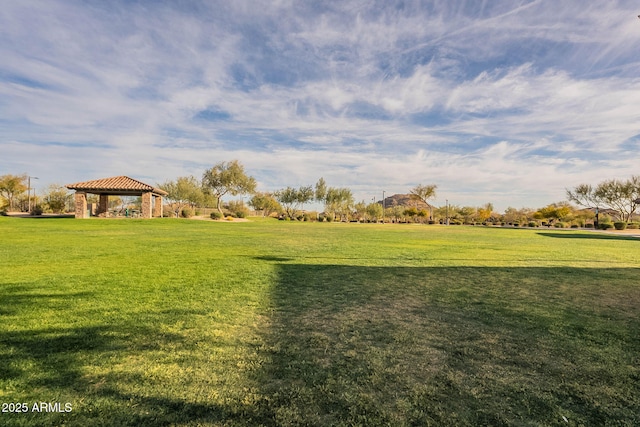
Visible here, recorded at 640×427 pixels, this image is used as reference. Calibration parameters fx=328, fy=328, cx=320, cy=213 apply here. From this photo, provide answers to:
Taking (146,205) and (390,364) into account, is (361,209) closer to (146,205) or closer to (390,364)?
(146,205)

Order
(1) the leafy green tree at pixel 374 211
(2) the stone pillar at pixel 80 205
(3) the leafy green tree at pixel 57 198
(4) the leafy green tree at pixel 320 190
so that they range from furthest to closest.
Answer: (1) the leafy green tree at pixel 374 211 < (4) the leafy green tree at pixel 320 190 < (3) the leafy green tree at pixel 57 198 < (2) the stone pillar at pixel 80 205

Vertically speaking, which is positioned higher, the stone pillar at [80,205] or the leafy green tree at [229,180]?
the leafy green tree at [229,180]

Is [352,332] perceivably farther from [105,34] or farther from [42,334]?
[105,34]

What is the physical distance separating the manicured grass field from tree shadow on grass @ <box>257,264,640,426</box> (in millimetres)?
15

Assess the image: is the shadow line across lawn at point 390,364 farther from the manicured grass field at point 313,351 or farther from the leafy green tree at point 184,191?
the leafy green tree at point 184,191

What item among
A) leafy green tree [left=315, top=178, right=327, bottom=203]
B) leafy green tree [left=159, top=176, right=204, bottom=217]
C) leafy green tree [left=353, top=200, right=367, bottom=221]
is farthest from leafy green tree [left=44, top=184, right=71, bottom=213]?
leafy green tree [left=353, top=200, right=367, bottom=221]

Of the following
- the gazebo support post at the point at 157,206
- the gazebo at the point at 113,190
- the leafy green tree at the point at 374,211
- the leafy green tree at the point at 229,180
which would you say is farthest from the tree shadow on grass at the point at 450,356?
the leafy green tree at the point at 374,211

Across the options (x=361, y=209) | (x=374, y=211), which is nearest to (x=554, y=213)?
(x=374, y=211)

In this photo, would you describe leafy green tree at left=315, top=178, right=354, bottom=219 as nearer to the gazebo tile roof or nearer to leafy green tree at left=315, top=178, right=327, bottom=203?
leafy green tree at left=315, top=178, right=327, bottom=203

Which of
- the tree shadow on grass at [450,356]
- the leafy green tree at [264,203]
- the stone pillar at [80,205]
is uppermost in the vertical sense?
the leafy green tree at [264,203]

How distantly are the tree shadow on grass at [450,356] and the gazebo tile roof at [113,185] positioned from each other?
34.8 meters

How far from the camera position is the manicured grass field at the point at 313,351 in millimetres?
2205

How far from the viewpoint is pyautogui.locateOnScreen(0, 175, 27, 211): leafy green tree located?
47.9 metres

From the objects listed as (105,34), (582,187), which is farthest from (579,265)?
(582,187)
